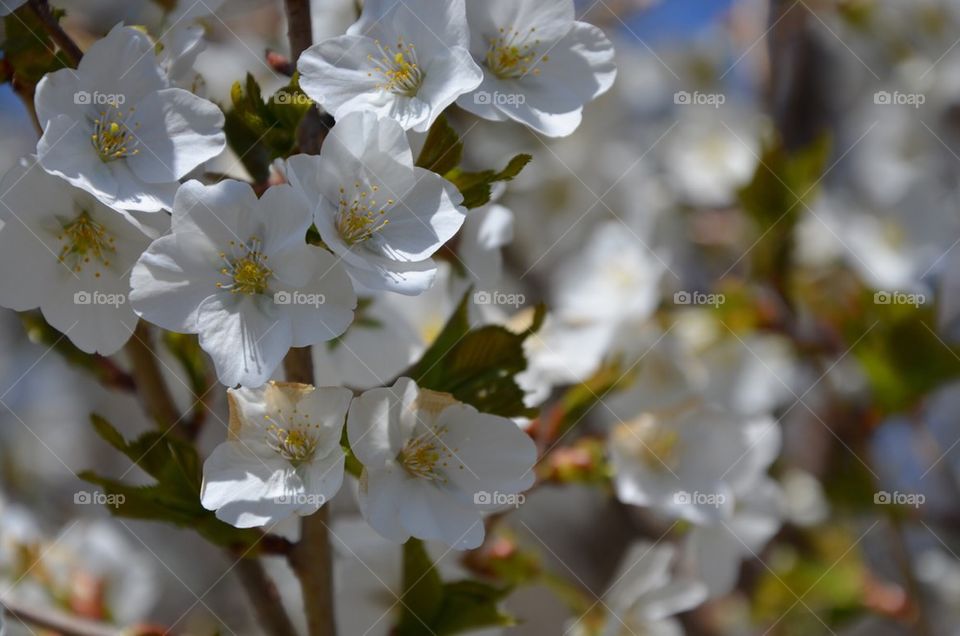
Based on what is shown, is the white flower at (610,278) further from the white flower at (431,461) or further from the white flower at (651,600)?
the white flower at (431,461)

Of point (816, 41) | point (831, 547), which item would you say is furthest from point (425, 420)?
point (816, 41)

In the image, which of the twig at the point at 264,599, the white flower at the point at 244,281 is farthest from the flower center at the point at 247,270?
the twig at the point at 264,599

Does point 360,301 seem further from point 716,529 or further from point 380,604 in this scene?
point 716,529

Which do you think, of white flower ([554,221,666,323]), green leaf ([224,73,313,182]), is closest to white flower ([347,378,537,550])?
green leaf ([224,73,313,182])

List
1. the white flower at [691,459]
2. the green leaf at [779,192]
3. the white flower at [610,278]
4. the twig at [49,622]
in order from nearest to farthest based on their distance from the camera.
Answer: the twig at [49,622] < the white flower at [691,459] < the green leaf at [779,192] < the white flower at [610,278]

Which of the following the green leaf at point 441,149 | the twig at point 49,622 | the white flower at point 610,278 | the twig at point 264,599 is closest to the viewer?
the green leaf at point 441,149

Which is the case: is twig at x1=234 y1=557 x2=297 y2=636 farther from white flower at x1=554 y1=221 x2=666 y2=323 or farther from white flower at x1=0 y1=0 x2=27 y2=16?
white flower at x1=554 y1=221 x2=666 y2=323

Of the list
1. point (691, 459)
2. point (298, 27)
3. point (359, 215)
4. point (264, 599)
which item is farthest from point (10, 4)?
point (691, 459)
